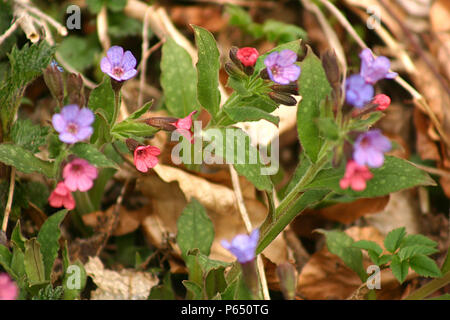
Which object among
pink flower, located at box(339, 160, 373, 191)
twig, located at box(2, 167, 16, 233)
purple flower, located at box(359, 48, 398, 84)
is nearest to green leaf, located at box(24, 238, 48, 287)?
twig, located at box(2, 167, 16, 233)

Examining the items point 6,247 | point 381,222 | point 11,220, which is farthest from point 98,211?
point 381,222

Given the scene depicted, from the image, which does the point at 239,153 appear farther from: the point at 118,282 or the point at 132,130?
the point at 118,282

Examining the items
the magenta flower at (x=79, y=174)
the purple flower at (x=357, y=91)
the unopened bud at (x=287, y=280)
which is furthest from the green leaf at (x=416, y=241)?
the magenta flower at (x=79, y=174)

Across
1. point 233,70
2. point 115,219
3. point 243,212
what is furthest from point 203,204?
point 233,70

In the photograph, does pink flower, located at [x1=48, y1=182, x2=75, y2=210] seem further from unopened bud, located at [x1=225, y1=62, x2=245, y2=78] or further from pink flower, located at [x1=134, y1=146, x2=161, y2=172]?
unopened bud, located at [x1=225, y1=62, x2=245, y2=78]

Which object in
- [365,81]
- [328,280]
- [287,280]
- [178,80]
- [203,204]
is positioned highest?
[365,81]
